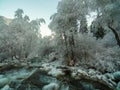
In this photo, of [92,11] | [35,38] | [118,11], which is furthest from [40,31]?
[118,11]

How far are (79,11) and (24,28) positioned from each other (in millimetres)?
13925

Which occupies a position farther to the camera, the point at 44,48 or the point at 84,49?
the point at 44,48

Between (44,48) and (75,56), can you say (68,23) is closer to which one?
(75,56)

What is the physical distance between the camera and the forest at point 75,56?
7.23 meters

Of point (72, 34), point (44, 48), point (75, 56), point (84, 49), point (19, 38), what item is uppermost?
point (19, 38)

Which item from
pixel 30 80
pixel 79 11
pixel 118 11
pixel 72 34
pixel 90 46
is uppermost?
pixel 79 11

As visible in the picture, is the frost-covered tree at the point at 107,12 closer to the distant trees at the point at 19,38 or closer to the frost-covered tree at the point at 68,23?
the frost-covered tree at the point at 68,23

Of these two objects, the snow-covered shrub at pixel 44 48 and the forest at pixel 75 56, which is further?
the snow-covered shrub at pixel 44 48

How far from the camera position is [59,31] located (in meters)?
14.6

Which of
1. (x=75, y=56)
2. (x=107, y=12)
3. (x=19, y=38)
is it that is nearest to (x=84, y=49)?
(x=75, y=56)

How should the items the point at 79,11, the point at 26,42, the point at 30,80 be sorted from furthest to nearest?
1. the point at 26,42
2. the point at 79,11
3. the point at 30,80

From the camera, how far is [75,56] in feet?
48.1

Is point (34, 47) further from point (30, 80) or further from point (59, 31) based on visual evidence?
point (30, 80)

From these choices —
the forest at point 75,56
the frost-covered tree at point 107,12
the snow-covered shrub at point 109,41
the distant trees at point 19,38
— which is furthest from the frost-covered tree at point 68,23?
the distant trees at point 19,38
